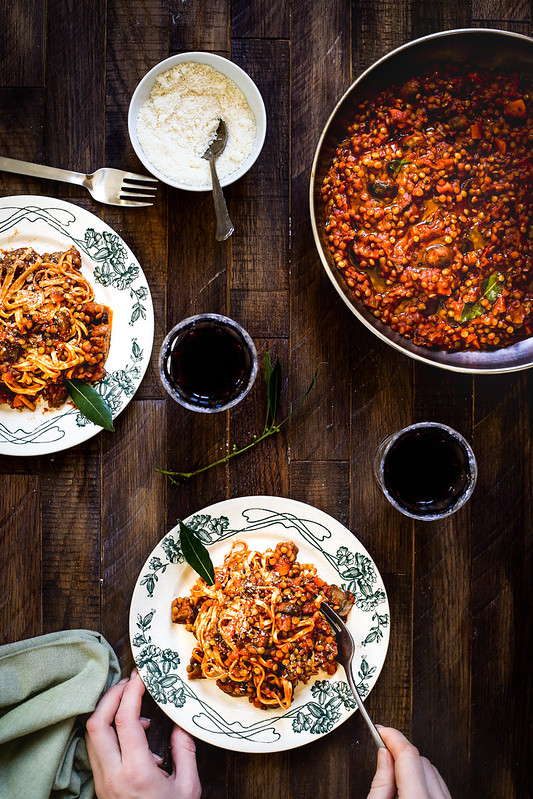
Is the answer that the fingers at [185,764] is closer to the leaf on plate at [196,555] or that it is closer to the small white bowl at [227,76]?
the leaf on plate at [196,555]

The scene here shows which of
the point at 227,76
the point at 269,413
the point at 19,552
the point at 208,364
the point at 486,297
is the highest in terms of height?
the point at 227,76

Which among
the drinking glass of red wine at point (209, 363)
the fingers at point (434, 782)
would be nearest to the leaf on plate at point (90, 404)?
the drinking glass of red wine at point (209, 363)

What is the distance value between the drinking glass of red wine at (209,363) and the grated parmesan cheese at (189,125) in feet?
1.09

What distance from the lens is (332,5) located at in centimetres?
132

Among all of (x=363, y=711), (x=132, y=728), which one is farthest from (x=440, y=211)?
(x=132, y=728)

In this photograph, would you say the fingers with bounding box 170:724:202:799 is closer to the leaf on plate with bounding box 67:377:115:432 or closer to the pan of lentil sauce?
the leaf on plate with bounding box 67:377:115:432

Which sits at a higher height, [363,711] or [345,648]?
[345,648]

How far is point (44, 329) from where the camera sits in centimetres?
125

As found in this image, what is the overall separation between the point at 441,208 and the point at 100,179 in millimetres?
757

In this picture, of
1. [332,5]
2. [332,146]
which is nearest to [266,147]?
[332,146]

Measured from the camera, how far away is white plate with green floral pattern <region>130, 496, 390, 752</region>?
127cm

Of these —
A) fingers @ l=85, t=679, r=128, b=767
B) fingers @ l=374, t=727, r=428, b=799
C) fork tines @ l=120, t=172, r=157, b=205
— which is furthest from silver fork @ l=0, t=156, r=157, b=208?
fingers @ l=374, t=727, r=428, b=799

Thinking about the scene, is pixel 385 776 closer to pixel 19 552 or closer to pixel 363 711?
pixel 363 711

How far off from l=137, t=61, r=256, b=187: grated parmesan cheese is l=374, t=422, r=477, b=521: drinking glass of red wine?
2.32ft
